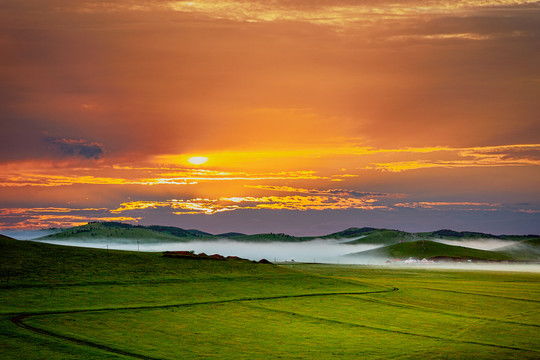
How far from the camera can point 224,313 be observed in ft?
234

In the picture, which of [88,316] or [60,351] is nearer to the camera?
[60,351]

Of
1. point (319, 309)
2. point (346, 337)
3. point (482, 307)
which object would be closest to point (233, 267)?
point (319, 309)

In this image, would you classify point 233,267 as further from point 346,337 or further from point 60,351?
point 60,351

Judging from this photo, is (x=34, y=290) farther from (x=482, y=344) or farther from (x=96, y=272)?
Answer: (x=482, y=344)

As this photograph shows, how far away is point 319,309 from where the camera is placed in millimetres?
78500

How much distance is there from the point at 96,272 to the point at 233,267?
31.8m

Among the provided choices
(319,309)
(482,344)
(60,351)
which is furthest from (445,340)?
(60,351)

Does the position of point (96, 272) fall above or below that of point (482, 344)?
above

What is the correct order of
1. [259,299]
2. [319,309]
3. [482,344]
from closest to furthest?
[482,344] → [319,309] → [259,299]

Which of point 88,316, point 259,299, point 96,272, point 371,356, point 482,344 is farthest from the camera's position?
point 96,272

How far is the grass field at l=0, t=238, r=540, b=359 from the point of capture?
50.5 m

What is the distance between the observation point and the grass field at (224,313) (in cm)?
5050

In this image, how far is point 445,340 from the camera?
58000 mm

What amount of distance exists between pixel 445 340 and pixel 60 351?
129 ft
